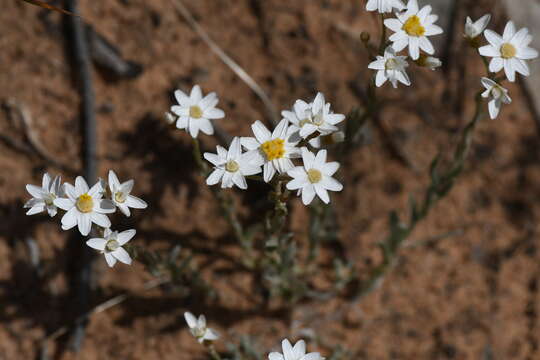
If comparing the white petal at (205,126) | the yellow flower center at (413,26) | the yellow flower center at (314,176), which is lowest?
the yellow flower center at (314,176)

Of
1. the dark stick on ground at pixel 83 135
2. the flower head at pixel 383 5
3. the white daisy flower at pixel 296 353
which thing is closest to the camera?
the white daisy flower at pixel 296 353

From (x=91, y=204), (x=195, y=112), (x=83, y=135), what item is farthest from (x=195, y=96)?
(x=83, y=135)

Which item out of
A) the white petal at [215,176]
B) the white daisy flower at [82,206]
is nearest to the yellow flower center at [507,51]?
the white petal at [215,176]

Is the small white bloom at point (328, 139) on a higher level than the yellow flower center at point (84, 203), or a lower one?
lower

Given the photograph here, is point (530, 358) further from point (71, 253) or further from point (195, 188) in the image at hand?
point (71, 253)

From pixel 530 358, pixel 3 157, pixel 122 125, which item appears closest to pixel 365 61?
pixel 122 125

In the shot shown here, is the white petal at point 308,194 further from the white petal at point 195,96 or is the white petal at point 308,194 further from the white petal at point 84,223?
the white petal at point 84,223

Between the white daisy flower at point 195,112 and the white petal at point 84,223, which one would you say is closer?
the white petal at point 84,223
